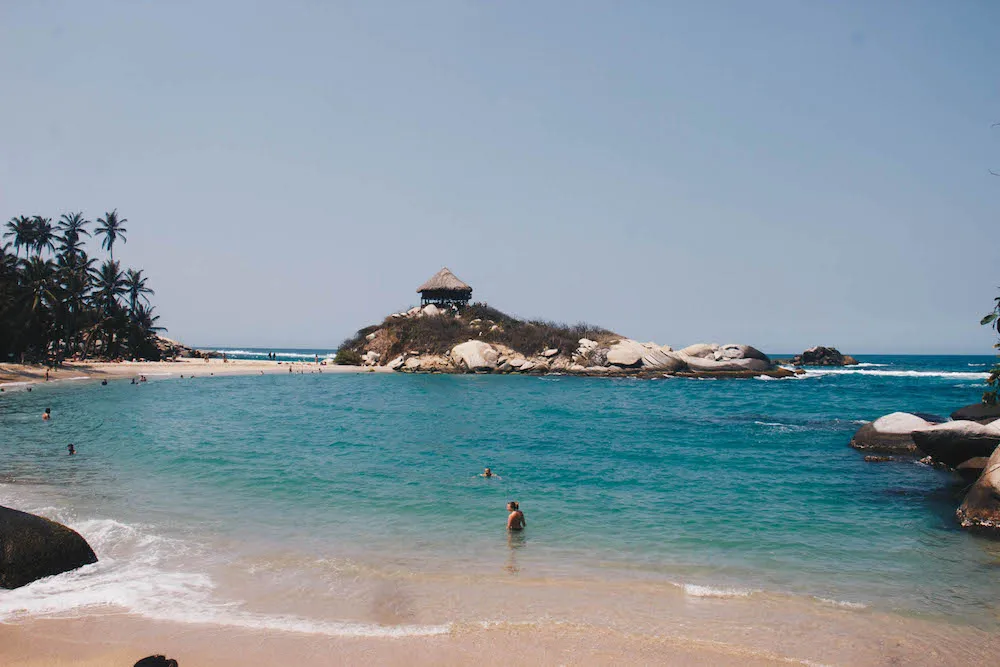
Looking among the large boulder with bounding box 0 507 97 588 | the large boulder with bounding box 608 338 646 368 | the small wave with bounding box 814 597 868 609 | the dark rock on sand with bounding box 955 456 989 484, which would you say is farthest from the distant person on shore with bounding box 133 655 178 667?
the large boulder with bounding box 608 338 646 368

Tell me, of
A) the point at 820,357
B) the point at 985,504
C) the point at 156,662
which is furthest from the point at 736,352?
the point at 156,662

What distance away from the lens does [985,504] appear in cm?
1397

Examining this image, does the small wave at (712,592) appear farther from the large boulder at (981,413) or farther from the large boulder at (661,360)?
the large boulder at (661,360)

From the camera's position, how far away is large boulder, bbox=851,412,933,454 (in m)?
23.5

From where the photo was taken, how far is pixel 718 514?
14789 millimetres

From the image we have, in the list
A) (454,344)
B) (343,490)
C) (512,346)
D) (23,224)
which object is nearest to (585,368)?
(512,346)

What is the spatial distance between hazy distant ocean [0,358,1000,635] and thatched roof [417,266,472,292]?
159 feet

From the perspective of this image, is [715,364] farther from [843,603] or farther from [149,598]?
[149,598]

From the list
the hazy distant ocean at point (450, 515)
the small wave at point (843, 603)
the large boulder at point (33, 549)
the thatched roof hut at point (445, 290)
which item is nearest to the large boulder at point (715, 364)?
the thatched roof hut at point (445, 290)

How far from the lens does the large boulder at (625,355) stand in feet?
218

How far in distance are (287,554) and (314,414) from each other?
24.4m

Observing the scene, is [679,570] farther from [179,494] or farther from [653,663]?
[179,494]

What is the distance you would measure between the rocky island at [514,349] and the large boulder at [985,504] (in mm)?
50886

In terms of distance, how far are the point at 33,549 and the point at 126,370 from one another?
206 feet
